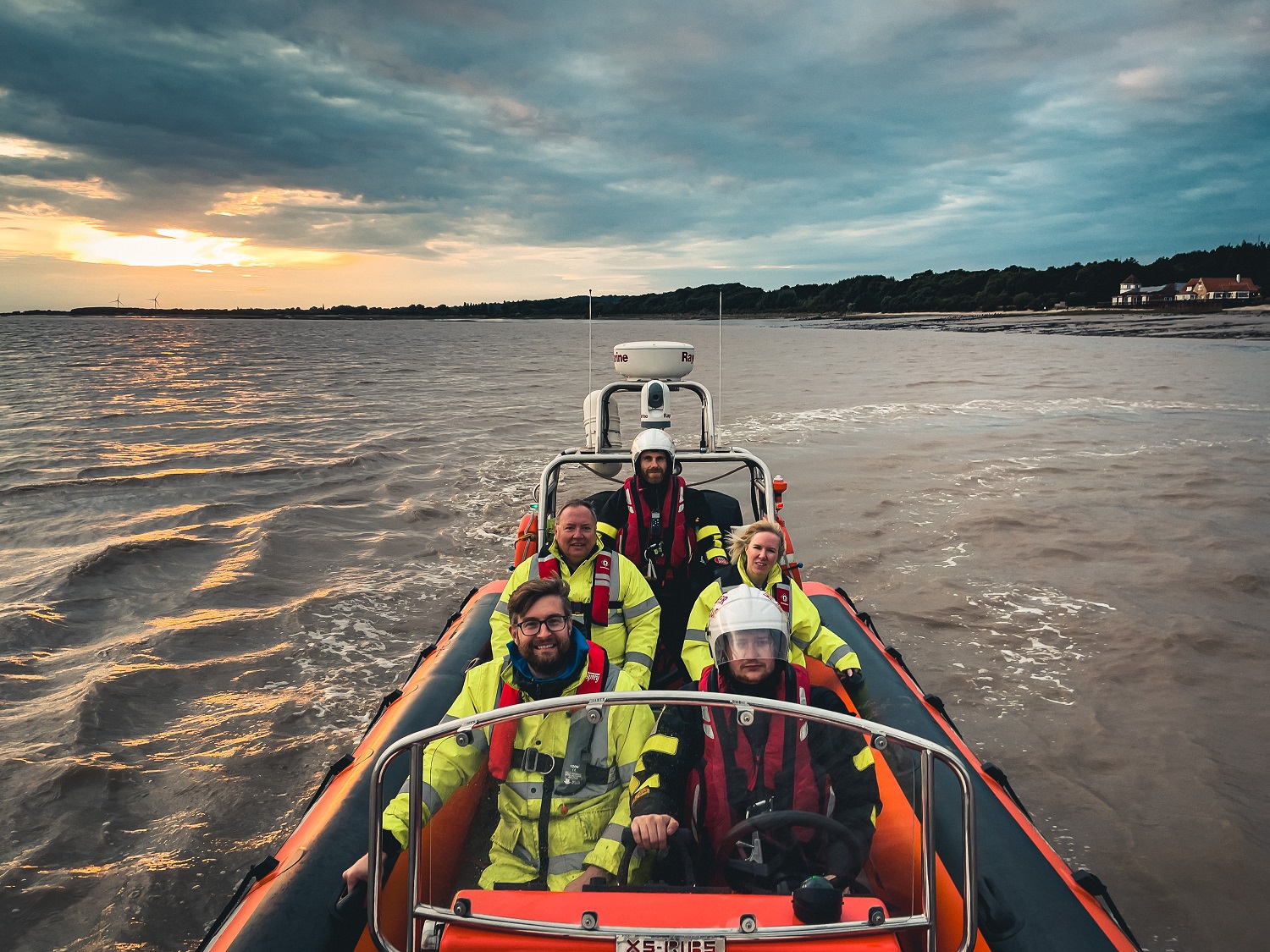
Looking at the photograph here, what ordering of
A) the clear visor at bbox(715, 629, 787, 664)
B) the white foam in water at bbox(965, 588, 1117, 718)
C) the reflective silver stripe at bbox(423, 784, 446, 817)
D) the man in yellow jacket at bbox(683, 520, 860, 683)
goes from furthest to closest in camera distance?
the white foam in water at bbox(965, 588, 1117, 718) → the man in yellow jacket at bbox(683, 520, 860, 683) → the clear visor at bbox(715, 629, 787, 664) → the reflective silver stripe at bbox(423, 784, 446, 817)

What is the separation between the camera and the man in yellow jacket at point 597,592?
2.97 meters

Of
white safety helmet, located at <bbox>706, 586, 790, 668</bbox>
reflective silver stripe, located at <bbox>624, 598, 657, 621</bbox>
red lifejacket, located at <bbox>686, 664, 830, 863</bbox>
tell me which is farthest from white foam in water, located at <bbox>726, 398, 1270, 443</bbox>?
red lifejacket, located at <bbox>686, 664, 830, 863</bbox>

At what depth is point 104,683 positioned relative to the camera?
4.48 metres

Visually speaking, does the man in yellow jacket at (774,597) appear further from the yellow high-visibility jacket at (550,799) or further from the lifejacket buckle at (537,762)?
the lifejacket buckle at (537,762)

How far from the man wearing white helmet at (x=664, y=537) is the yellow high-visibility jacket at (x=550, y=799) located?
6.00 feet

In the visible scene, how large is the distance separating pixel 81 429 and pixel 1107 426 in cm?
1720

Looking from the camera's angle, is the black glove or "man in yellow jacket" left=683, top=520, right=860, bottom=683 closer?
"man in yellow jacket" left=683, top=520, right=860, bottom=683

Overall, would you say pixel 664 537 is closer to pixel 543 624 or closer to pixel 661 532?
pixel 661 532

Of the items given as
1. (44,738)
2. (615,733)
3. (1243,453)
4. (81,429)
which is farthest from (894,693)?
(81,429)

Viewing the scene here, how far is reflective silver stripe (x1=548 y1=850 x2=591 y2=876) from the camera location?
5.52 ft

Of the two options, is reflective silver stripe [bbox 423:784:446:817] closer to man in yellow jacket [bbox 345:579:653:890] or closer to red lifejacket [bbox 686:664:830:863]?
man in yellow jacket [bbox 345:579:653:890]

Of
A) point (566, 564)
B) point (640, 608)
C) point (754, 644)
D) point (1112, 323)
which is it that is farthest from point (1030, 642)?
point (1112, 323)

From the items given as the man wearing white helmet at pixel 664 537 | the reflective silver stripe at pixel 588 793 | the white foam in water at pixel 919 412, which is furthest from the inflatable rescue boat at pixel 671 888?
the white foam in water at pixel 919 412

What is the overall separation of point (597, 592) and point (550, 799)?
53.0 inches
